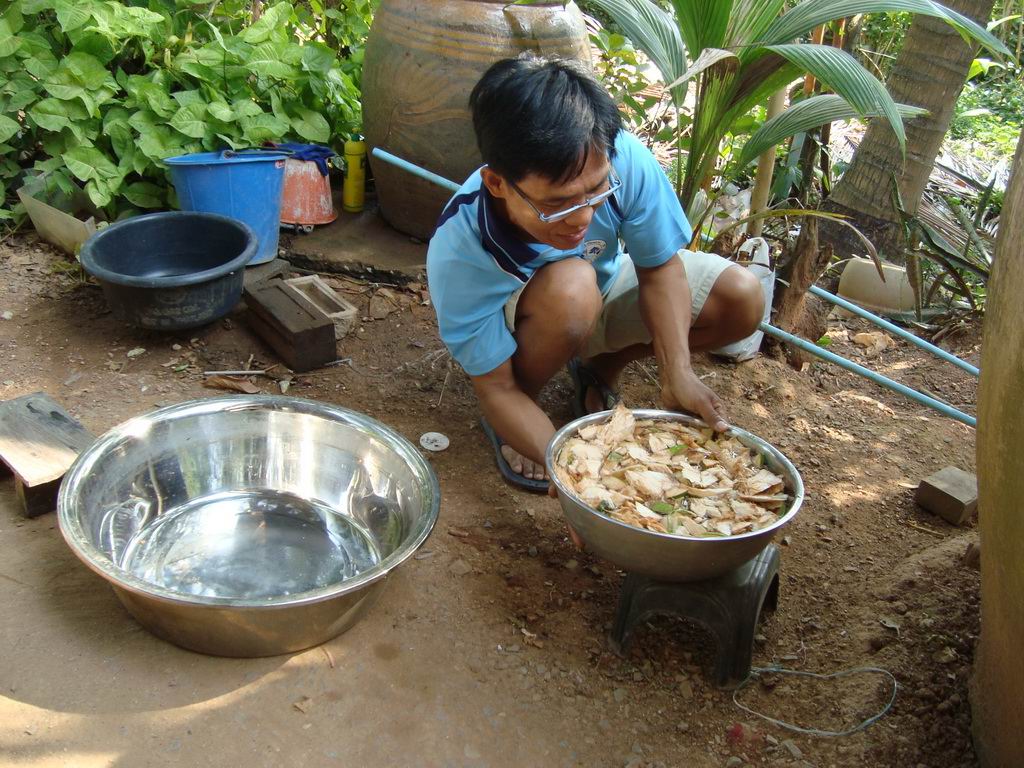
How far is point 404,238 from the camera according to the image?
3.54 metres

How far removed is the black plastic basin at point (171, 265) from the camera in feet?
8.31

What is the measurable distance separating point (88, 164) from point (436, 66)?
1351 millimetres

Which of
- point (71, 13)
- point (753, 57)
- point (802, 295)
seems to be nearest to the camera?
point (753, 57)

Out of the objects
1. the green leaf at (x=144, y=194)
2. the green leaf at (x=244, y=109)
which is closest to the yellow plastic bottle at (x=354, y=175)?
the green leaf at (x=244, y=109)

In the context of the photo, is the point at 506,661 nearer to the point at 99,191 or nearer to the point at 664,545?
the point at 664,545

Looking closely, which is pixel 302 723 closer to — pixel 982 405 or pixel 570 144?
pixel 570 144

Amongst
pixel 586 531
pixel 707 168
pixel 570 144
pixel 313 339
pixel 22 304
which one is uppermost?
pixel 570 144

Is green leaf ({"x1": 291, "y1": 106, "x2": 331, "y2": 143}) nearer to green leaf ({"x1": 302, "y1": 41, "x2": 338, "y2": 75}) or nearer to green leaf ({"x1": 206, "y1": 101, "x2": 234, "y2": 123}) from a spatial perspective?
green leaf ({"x1": 302, "y1": 41, "x2": 338, "y2": 75})

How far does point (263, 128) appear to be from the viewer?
3.29 meters

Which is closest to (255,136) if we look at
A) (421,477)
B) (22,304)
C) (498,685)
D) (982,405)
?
(22,304)

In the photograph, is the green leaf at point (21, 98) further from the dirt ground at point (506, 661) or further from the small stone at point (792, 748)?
the small stone at point (792, 748)

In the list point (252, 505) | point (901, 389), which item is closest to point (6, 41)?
point (252, 505)

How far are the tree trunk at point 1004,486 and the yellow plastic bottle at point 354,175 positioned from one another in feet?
9.37

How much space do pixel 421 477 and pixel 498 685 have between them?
476mm
